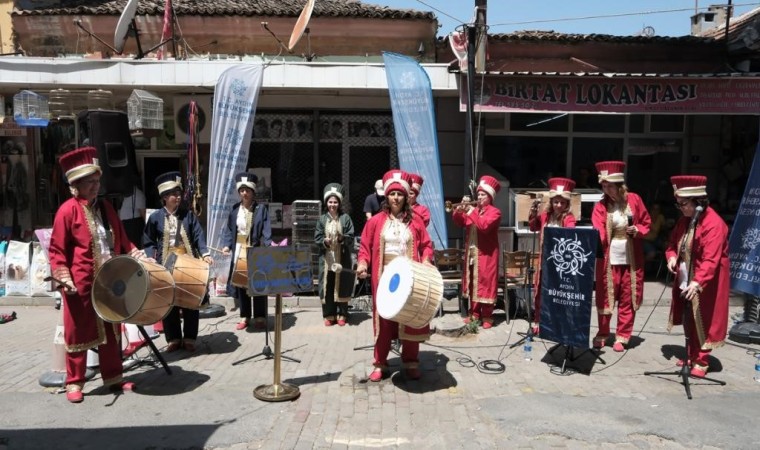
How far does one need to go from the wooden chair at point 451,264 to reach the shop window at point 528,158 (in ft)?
11.2

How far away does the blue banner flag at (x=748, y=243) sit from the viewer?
21.7 ft

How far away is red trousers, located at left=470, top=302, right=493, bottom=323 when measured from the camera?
7.45 metres

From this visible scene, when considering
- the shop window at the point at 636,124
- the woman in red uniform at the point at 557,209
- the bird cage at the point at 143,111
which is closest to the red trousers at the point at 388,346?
the woman in red uniform at the point at 557,209

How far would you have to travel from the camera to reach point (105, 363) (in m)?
4.97

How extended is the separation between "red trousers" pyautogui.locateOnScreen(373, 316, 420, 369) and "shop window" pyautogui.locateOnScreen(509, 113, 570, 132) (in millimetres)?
6859

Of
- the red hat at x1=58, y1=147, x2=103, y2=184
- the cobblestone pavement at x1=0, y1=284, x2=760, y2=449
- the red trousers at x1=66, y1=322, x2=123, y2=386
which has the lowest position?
the cobblestone pavement at x1=0, y1=284, x2=760, y2=449

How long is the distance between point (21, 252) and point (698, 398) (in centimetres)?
941

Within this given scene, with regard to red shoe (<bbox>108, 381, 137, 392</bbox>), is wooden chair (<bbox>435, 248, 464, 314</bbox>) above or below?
above

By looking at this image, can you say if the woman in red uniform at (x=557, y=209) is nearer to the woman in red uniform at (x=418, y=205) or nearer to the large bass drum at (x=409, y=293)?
the woman in red uniform at (x=418, y=205)

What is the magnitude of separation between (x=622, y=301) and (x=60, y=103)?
9.38 m

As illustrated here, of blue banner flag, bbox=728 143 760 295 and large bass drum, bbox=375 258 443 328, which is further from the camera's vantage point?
blue banner flag, bbox=728 143 760 295

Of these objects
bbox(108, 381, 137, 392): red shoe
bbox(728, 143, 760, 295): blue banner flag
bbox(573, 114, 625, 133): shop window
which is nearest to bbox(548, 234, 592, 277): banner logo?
bbox(728, 143, 760, 295): blue banner flag

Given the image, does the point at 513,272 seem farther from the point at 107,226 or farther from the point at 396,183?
the point at 107,226

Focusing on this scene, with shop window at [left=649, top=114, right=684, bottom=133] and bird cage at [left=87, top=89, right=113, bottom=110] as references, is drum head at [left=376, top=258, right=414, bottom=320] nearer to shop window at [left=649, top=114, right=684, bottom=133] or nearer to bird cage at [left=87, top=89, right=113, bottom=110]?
bird cage at [left=87, top=89, right=113, bottom=110]
